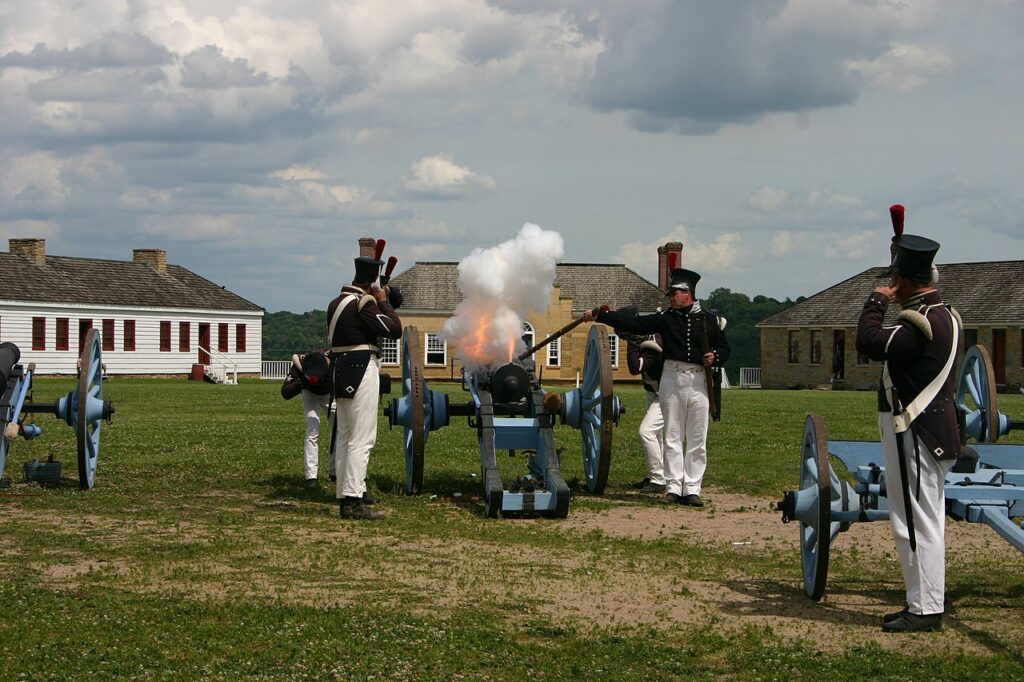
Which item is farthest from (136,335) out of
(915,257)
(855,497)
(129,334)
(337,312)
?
(915,257)

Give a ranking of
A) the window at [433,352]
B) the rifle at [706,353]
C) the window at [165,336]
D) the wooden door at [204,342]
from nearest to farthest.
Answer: the rifle at [706,353]
the window at [165,336]
the wooden door at [204,342]
the window at [433,352]

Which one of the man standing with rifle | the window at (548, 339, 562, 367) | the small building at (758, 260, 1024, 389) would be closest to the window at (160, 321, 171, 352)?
the window at (548, 339, 562, 367)

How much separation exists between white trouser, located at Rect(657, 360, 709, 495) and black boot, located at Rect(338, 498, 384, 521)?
2698mm

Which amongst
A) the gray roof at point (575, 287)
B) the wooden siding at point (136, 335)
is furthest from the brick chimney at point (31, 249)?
the gray roof at point (575, 287)

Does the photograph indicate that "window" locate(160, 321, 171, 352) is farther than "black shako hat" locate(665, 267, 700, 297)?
Yes

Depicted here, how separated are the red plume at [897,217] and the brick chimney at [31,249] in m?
51.4

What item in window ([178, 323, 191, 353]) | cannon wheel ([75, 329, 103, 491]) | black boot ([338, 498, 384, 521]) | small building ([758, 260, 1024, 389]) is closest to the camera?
black boot ([338, 498, 384, 521])

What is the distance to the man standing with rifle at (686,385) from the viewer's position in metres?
11.3

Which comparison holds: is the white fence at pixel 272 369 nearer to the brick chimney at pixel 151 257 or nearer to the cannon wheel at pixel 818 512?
the brick chimney at pixel 151 257

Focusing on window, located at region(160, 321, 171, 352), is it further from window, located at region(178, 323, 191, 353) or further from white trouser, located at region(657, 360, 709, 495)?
white trouser, located at region(657, 360, 709, 495)

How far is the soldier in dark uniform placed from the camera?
21.1 feet

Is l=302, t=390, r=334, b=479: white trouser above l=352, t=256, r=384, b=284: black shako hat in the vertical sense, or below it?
below

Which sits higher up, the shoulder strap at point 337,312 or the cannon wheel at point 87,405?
the shoulder strap at point 337,312

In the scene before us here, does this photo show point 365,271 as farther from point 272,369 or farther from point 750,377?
point 750,377
